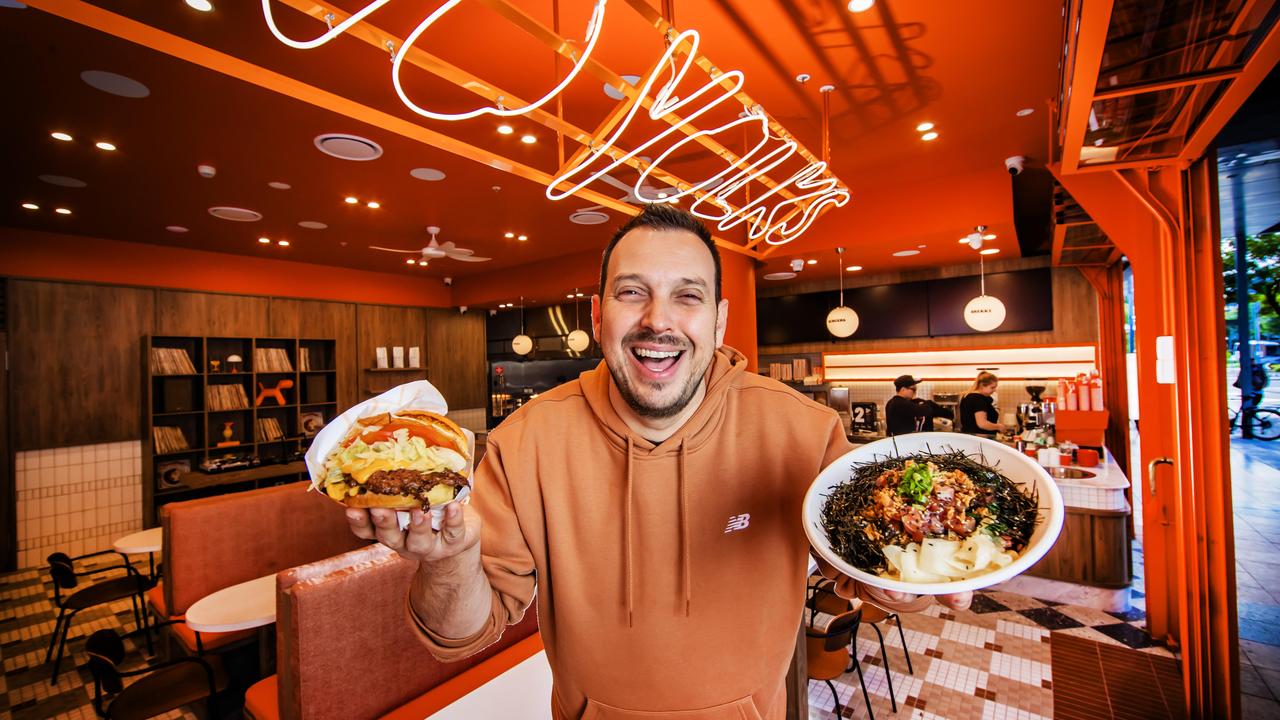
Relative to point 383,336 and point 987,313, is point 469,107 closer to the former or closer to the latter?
point 987,313

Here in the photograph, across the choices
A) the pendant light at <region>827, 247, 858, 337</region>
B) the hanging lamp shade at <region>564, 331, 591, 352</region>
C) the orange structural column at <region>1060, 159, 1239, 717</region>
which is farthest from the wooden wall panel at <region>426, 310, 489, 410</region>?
the orange structural column at <region>1060, 159, 1239, 717</region>

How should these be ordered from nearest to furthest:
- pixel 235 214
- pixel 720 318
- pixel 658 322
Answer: pixel 658 322, pixel 720 318, pixel 235 214

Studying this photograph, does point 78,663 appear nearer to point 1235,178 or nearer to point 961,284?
point 1235,178

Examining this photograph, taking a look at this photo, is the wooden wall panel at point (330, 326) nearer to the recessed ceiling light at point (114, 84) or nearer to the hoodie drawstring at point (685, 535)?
the recessed ceiling light at point (114, 84)

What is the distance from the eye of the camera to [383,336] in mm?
9078

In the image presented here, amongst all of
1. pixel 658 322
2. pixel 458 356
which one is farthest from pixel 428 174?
pixel 458 356

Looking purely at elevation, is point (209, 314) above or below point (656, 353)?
above

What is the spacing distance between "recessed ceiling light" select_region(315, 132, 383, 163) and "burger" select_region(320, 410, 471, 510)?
3.45 meters

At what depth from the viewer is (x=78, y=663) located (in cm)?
386

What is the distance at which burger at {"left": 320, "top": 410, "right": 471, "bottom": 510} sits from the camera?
3.16 ft

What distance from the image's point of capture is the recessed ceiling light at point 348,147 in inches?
148

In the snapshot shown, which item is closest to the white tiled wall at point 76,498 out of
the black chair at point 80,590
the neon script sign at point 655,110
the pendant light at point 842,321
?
the black chair at point 80,590

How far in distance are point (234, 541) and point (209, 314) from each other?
531 cm

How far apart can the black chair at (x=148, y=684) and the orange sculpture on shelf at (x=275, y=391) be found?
5608 mm
